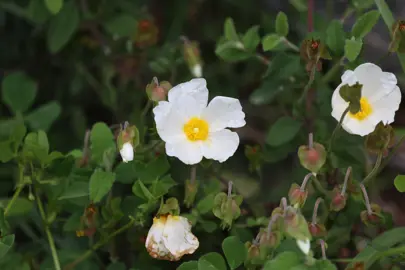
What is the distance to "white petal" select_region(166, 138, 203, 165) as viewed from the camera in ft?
3.11

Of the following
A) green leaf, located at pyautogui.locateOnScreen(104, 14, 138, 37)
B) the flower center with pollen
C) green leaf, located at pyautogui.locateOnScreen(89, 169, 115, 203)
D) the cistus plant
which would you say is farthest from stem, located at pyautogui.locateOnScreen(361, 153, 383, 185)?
green leaf, located at pyautogui.locateOnScreen(104, 14, 138, 37)

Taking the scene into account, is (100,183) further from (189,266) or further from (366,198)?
(366,198)

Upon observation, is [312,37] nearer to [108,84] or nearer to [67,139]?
[108,84]

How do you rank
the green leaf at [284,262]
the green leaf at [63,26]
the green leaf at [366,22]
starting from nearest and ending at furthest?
the green leaf at [284,262] < the green leaf at [366,22] < the green leaf at [63,26]

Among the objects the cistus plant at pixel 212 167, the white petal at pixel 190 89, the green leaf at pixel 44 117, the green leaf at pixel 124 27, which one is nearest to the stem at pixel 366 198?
the cistus plant at pixel 212 167

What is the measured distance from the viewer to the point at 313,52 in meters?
1.00

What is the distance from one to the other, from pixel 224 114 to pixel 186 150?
8 cm

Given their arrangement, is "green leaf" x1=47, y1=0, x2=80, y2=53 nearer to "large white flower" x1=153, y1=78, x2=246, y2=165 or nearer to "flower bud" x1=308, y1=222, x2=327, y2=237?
"large white flower" x1=153, y1=78, x2=246, y2=165

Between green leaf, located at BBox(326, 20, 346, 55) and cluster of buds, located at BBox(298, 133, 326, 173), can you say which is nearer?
cluster of buds, located at BBox(298, 133, 326, 173)

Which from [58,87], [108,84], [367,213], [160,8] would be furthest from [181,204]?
[160,8]

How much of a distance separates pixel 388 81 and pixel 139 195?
1.29 feet

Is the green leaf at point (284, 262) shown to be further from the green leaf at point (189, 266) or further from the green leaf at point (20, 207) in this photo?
the green leaf at point (20, 207)

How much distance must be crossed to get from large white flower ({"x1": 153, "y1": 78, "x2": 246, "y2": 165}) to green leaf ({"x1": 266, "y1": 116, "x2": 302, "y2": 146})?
20 cm

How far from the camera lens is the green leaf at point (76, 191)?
38.7 inches
